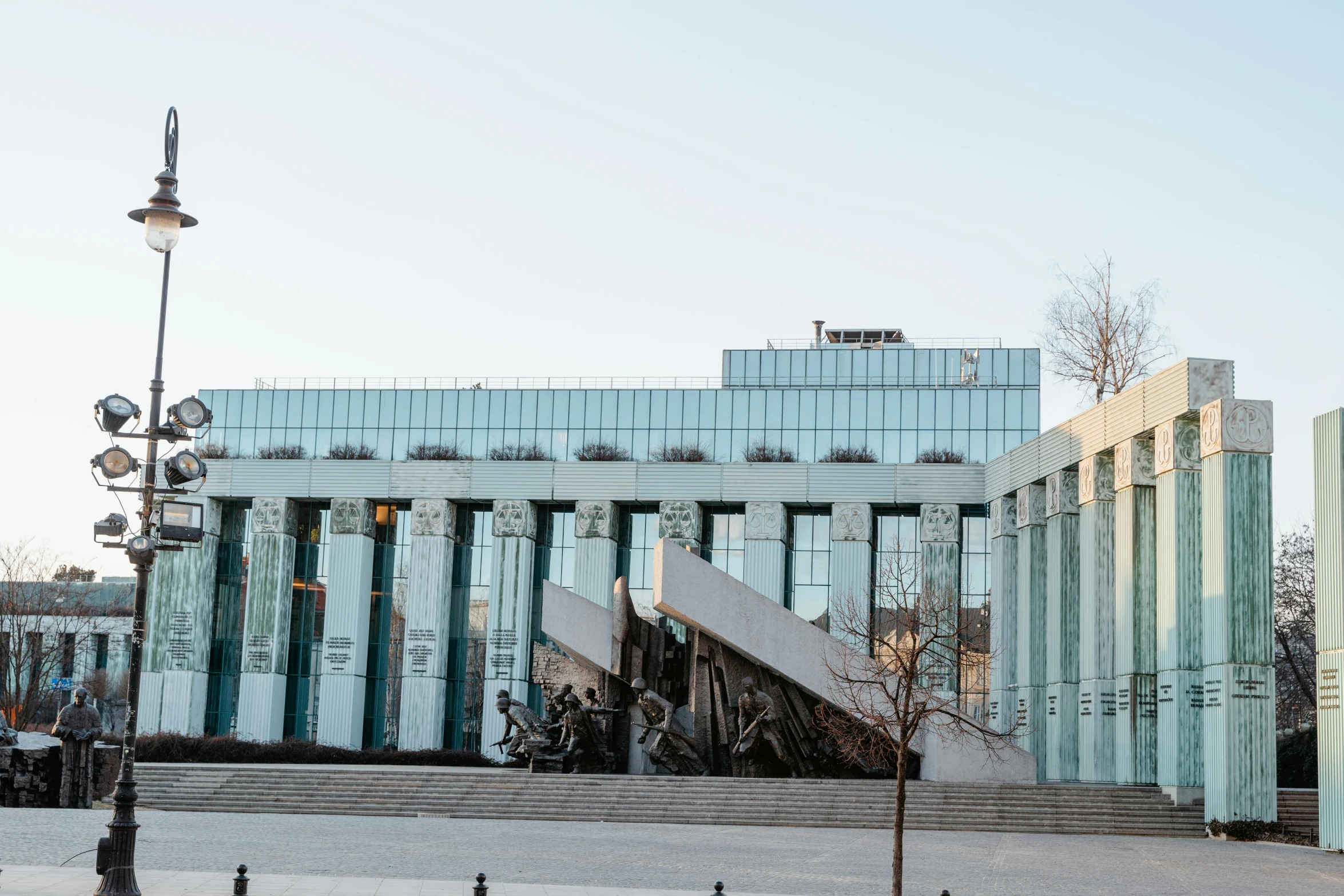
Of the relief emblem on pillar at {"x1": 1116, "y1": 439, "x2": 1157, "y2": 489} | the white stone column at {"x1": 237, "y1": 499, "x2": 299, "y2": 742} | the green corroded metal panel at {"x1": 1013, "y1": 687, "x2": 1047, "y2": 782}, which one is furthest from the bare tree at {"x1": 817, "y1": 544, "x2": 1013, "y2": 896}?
the white stone column at {"x1": 237, "y1": 499, "x2": 299, "y2": 742}

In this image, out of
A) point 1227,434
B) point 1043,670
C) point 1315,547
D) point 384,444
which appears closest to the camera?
point 1315,547

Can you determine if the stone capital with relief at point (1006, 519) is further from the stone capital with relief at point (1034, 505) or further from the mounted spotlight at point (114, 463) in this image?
the mounted spotlight at point (114, 463)

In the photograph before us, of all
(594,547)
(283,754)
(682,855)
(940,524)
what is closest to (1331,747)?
(682,855)

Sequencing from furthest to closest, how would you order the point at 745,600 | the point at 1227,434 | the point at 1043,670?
1. the point at 1043,670
2. the point at 745,600
3. the point at 1227,434

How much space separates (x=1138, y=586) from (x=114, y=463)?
22.2m

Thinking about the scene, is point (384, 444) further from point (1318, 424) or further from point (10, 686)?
point (1318, 424)

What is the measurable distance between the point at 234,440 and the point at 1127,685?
41504 mm

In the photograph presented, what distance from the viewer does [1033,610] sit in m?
36.0

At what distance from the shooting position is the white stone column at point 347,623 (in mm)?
44281

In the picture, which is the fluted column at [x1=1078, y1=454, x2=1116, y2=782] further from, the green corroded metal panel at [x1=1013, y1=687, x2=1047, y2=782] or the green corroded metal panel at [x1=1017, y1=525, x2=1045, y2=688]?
the green corroded metal panel at [x1=1013, y1=687, x2=1047, y2=782]

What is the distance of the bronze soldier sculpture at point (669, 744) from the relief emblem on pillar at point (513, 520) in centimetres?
1675

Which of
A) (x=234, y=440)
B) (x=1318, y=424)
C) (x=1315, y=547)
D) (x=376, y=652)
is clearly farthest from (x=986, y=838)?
(x=234, y=440)

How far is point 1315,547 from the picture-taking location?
74.9ft

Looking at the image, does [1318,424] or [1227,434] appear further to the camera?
[1227,434]
